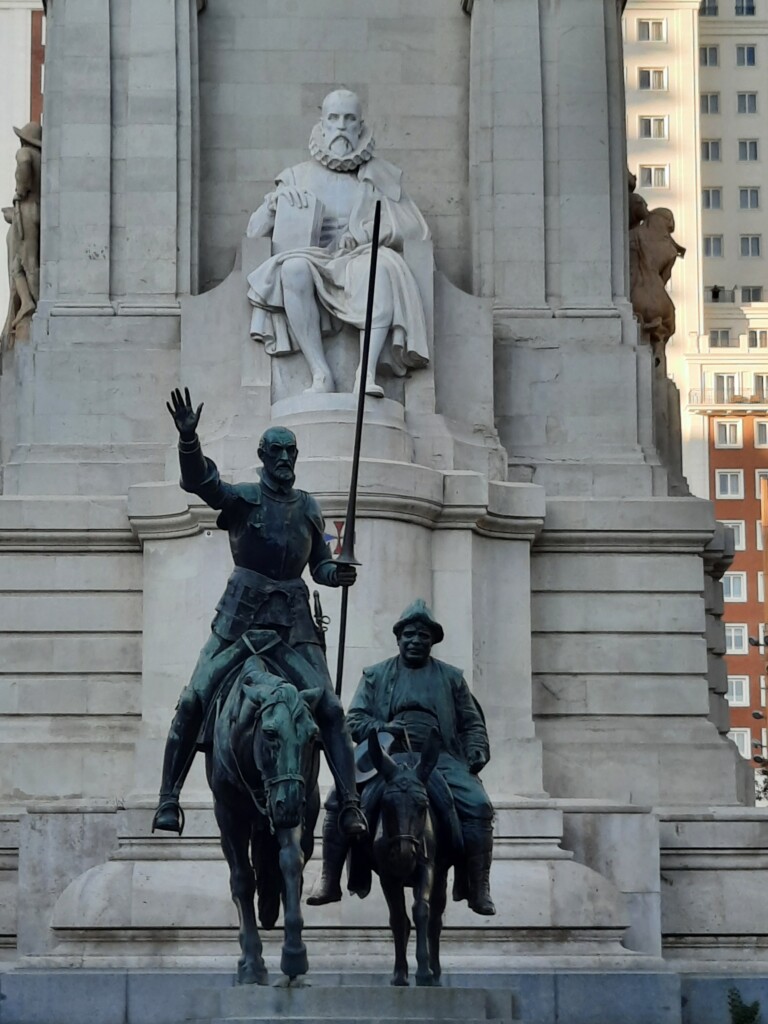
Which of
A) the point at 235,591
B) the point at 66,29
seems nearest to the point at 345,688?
the point at 235,591

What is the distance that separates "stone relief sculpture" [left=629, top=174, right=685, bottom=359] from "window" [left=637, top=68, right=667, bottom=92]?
73396 mm

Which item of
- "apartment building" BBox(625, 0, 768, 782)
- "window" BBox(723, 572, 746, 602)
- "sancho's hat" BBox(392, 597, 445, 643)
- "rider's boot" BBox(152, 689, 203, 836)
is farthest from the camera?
"apartment building" BBox(625, 0, 768, 782)

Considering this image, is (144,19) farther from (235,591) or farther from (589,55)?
(235,591)

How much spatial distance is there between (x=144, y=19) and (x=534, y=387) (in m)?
7.02

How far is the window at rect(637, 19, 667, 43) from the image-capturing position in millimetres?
112125

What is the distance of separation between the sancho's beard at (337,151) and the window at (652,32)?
257 feet

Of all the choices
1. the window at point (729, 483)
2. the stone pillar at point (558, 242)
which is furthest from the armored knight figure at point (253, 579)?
the window at point (729, 483)

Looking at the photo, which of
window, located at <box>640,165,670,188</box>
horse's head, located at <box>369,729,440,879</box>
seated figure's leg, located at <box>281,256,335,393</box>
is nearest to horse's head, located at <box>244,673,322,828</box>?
horse's head, located at <box>369,729,440,879</box>

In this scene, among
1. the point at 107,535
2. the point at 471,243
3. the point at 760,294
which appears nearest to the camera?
the point at 107,535

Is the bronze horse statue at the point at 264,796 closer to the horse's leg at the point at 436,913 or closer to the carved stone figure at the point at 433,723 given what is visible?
the carved stone figure at the point at 433,723

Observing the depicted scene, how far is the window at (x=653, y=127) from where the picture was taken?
111 m

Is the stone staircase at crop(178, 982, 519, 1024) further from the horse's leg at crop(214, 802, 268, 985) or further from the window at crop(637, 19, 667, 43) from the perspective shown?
the window at crop(637, 19, 667, 43)

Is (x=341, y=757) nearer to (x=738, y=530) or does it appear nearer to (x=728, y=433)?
(x=738, y=530)

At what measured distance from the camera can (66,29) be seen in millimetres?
37219
